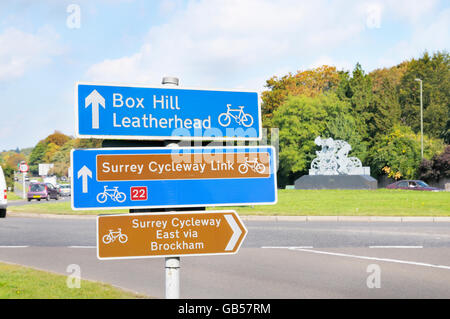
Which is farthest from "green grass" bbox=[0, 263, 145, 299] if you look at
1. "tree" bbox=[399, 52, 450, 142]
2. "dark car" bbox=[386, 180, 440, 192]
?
"tree" bbox=[399, 52, 450, 142]

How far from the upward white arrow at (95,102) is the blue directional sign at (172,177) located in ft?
0.55

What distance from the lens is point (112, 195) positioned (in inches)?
111

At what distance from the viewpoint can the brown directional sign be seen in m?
2.84

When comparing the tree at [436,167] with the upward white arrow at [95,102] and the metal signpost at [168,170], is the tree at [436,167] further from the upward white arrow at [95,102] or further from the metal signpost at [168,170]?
the upward white arrow at [95,102]

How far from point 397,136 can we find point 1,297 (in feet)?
168

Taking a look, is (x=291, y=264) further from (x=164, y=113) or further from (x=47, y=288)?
(x=164, y=113)

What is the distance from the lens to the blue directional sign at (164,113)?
9.42ft

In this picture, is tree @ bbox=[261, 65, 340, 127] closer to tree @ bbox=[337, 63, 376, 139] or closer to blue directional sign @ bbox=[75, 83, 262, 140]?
tree @ bbox=[337, 63, 376, 139]

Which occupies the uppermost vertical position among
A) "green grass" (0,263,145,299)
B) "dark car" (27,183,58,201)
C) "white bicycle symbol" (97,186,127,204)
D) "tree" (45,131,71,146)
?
"tree" (45,131,71,146)

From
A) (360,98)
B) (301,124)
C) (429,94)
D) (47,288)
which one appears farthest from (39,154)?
(47,288)

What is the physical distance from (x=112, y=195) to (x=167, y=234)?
38cm

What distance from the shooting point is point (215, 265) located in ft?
29.0

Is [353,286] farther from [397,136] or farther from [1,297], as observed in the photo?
[397,136]

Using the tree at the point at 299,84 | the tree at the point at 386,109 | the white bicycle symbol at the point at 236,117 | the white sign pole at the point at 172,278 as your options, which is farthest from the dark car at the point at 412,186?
the white sign pole at the point at 172,278
